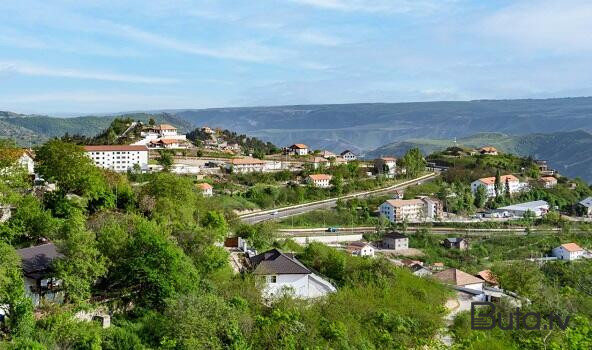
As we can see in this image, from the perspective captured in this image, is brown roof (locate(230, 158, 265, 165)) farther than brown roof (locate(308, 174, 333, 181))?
Yes

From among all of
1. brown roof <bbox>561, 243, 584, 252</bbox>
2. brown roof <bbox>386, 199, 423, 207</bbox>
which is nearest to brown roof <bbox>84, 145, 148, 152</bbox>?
brown roof <bbox>386, 199, 423, 207</bbox>

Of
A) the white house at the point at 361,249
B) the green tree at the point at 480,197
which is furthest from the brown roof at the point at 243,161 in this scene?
the green tree at the point at 480,197

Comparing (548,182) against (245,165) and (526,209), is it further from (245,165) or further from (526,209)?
(245,165)

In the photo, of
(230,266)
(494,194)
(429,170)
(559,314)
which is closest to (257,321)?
(230,266)

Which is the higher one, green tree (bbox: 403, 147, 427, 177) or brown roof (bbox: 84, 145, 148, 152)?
brown roof (bbox: 84, 145, 148, 152)

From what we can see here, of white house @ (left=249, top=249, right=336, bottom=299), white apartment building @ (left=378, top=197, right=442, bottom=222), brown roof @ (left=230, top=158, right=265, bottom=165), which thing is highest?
brown roof @ (left=230, top=158, right=265, bottom=165)

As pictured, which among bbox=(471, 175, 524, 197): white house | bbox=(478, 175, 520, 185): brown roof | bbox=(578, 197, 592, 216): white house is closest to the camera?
bbox=(578, 197, 592, 216): white house

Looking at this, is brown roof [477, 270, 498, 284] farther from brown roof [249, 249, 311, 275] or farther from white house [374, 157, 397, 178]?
white house [374, 157, 397, 178]

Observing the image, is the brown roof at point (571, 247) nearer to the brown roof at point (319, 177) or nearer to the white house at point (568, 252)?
the white house at point (568, 252)

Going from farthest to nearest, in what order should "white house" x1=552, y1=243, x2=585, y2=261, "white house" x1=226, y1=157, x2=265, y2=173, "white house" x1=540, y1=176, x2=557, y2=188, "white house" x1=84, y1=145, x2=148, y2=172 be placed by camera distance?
"white house" x1=540, y1=176, x2=557, y2=188
"white house" x1=226, y1=157, x2=265, y2=173
"white house" x1=84, y1=145, x2=148, y2=172
"white house" x1=552, y1=243, x2=585, y2=261
